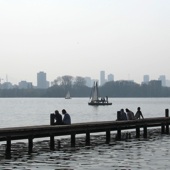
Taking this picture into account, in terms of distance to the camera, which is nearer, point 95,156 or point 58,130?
point 95,156

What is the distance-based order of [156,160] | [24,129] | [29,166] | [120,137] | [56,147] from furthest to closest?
[120,137]
[56,147]
[24,129]
[156,160]
[29,166]

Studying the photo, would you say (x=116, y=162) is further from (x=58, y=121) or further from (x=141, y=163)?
(x=58, y=121)

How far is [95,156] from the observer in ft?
91.9

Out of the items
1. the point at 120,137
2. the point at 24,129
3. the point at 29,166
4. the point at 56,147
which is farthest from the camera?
the point at 120,137

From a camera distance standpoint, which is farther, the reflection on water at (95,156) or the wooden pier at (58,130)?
the wooden pier at (58,130)

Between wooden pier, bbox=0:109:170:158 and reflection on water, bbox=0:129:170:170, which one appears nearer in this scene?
reflection on water, bbox=0:129:170:170

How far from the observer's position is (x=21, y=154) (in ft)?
95.0

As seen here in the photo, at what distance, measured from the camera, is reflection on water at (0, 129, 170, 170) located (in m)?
24.9

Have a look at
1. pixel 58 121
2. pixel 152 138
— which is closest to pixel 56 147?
pixel 58 121

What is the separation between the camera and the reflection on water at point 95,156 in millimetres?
24938

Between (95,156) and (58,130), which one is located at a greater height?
(58,130)

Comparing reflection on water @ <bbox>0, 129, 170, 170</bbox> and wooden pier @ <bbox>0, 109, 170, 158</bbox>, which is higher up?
wooden pier @ <bbox>0, 109, 170, 158</bbox>

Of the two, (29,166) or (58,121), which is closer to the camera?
(29,166)

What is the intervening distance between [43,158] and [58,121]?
5992mm
